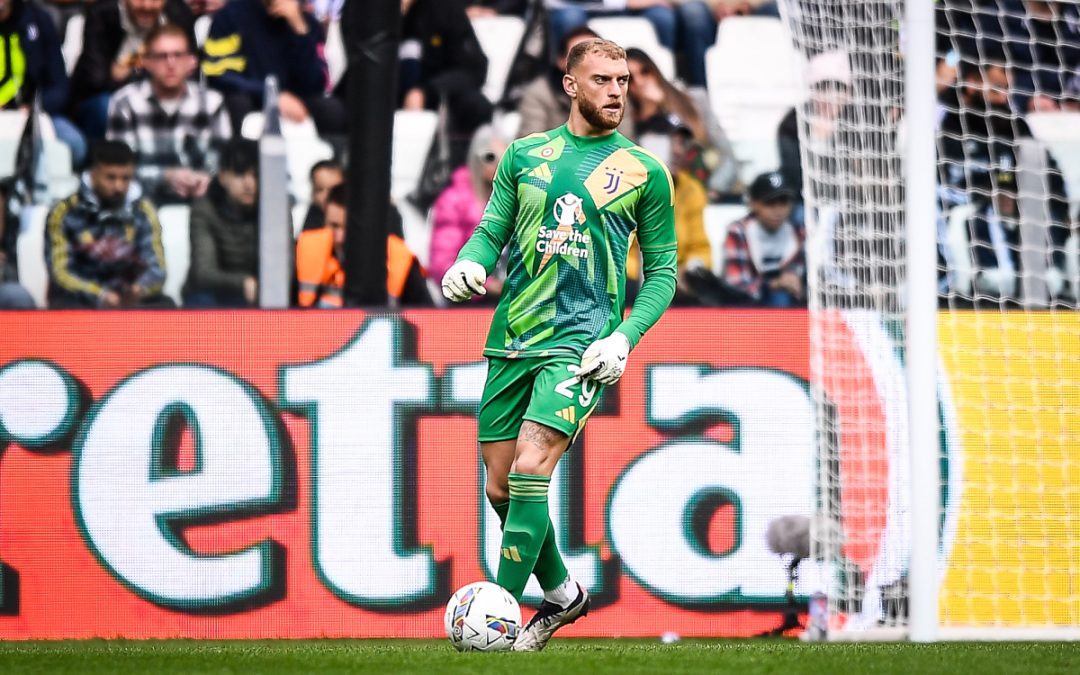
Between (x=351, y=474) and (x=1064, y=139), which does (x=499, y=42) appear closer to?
(x=351, y=474)

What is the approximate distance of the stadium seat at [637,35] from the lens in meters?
8.82

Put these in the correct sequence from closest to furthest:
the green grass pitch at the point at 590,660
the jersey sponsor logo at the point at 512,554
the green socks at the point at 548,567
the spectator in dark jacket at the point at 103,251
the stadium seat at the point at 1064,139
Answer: the green grass pitch at the point at 590,660 < the jersey sponsor logo at the point at 512,554 < the green socks at the point at 548,567 < the stadium seat at the point at 1064,139 < the spectator in dark jacket at the point at 103,251

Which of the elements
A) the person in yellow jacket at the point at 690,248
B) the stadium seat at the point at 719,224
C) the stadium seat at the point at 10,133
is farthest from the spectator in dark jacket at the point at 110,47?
the stadium seat at the point at 719,224

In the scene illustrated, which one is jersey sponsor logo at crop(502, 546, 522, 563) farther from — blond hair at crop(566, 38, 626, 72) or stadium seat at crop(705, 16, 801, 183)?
stadium seat at crop(705, 16, 801, 183)

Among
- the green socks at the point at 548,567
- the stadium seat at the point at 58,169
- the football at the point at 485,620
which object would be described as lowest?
the football at the point at 485,620

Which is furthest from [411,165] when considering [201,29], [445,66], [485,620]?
[485,620]

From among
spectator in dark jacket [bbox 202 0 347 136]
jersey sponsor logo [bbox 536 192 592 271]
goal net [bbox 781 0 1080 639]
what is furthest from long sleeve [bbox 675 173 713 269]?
jersey sponsor logo [bbox 536 192 592 271]

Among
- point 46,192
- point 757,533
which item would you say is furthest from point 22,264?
point 757,533

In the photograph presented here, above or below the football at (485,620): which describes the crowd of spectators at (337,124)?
above

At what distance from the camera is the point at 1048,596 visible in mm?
7555

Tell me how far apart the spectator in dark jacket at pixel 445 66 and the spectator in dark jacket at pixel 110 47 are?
4.24 ft

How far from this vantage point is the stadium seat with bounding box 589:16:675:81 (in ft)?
28.9

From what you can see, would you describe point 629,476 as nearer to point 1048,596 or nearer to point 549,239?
point 1048,596

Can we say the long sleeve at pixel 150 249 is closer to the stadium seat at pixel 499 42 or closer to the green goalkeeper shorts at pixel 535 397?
the stadium seat at pixel 499 42
